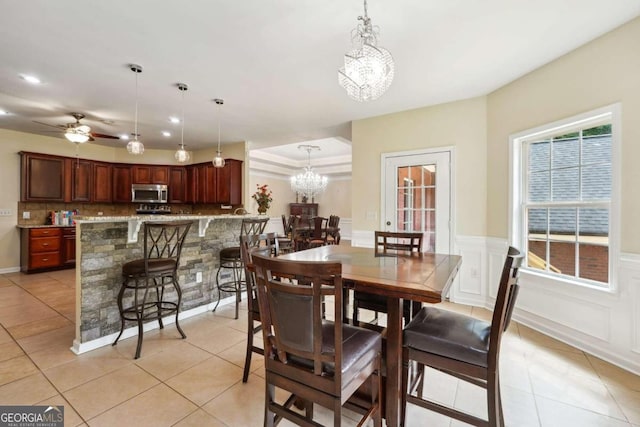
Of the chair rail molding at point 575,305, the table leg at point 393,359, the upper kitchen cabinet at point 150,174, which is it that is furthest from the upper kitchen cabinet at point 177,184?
the table leg at point 393,359

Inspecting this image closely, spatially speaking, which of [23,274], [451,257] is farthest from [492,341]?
[23,274]

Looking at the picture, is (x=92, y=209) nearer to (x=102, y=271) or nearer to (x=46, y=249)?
(x=46, y=249)

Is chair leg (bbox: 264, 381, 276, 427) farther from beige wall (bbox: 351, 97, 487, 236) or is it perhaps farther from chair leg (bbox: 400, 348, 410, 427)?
beige wall (bbox: 351, 97, 487, 236)

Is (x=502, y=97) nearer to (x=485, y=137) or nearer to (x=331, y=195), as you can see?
(x=485, y=137)

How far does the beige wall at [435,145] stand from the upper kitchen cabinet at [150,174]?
15.9 ft

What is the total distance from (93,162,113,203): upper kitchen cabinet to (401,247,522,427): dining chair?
715 centimetres

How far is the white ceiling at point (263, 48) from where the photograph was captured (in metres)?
2.05

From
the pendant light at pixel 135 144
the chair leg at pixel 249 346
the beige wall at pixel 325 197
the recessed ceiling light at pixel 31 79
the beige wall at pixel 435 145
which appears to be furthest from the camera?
the beige wall at pixel 325 197

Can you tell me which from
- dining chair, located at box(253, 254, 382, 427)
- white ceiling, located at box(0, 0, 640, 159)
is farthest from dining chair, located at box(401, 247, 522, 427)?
white ceiling, located at box(0, 0, 640, 159)

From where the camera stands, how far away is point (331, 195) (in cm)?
975

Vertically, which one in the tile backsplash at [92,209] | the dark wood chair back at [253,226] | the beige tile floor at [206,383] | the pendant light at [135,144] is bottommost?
the beige tile floor at [206,383]

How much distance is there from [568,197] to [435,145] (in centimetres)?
162

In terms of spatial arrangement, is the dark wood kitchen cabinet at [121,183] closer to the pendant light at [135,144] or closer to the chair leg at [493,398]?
the pendant light at [135,144]

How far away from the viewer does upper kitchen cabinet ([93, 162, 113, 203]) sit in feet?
19.9
